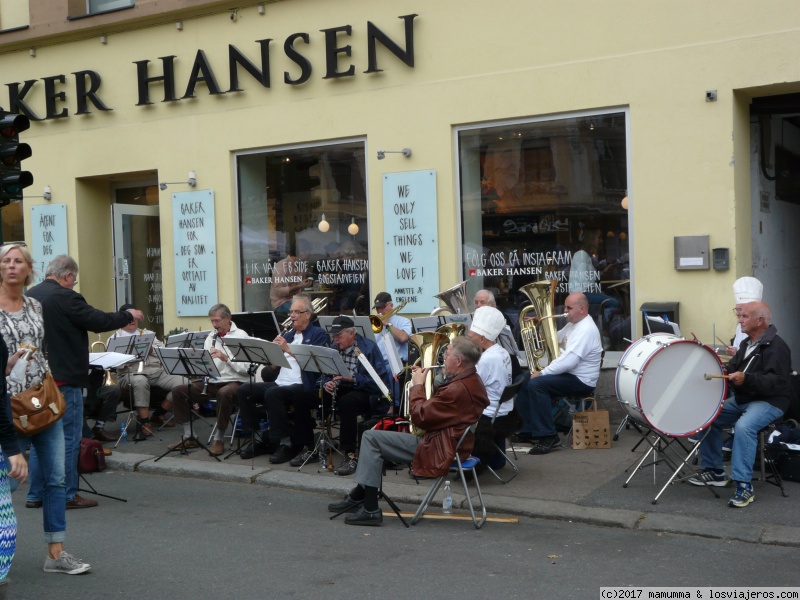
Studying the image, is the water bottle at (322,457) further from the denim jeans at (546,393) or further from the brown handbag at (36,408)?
the brown handbag at (36,408)

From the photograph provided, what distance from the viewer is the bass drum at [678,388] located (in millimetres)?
7430

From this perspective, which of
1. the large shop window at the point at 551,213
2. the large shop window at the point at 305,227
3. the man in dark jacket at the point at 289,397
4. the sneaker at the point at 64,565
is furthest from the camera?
the large shop window at the point at 305,227

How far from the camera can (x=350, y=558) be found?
6.38m

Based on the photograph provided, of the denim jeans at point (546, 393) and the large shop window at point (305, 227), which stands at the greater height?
the large shop window at point (305, 227)

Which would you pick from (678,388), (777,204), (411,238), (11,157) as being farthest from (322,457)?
(777,204)

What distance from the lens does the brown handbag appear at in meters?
5.65

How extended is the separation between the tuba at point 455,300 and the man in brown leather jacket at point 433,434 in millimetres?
3341

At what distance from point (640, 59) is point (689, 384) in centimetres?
424

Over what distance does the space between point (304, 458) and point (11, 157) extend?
148 inches

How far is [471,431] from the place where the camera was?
7.24 metres

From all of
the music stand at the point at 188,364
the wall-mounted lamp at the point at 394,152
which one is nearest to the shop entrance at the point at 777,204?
the wall-mounted lamp at the point at 394,152

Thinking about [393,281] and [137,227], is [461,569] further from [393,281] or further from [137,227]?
[137,227]

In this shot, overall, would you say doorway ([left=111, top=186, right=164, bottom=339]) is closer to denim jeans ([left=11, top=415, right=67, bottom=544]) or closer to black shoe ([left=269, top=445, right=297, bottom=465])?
black shoe ([left=269, top=445, right=297, bottom=465])

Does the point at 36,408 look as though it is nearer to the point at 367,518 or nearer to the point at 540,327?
the point at 367,518
